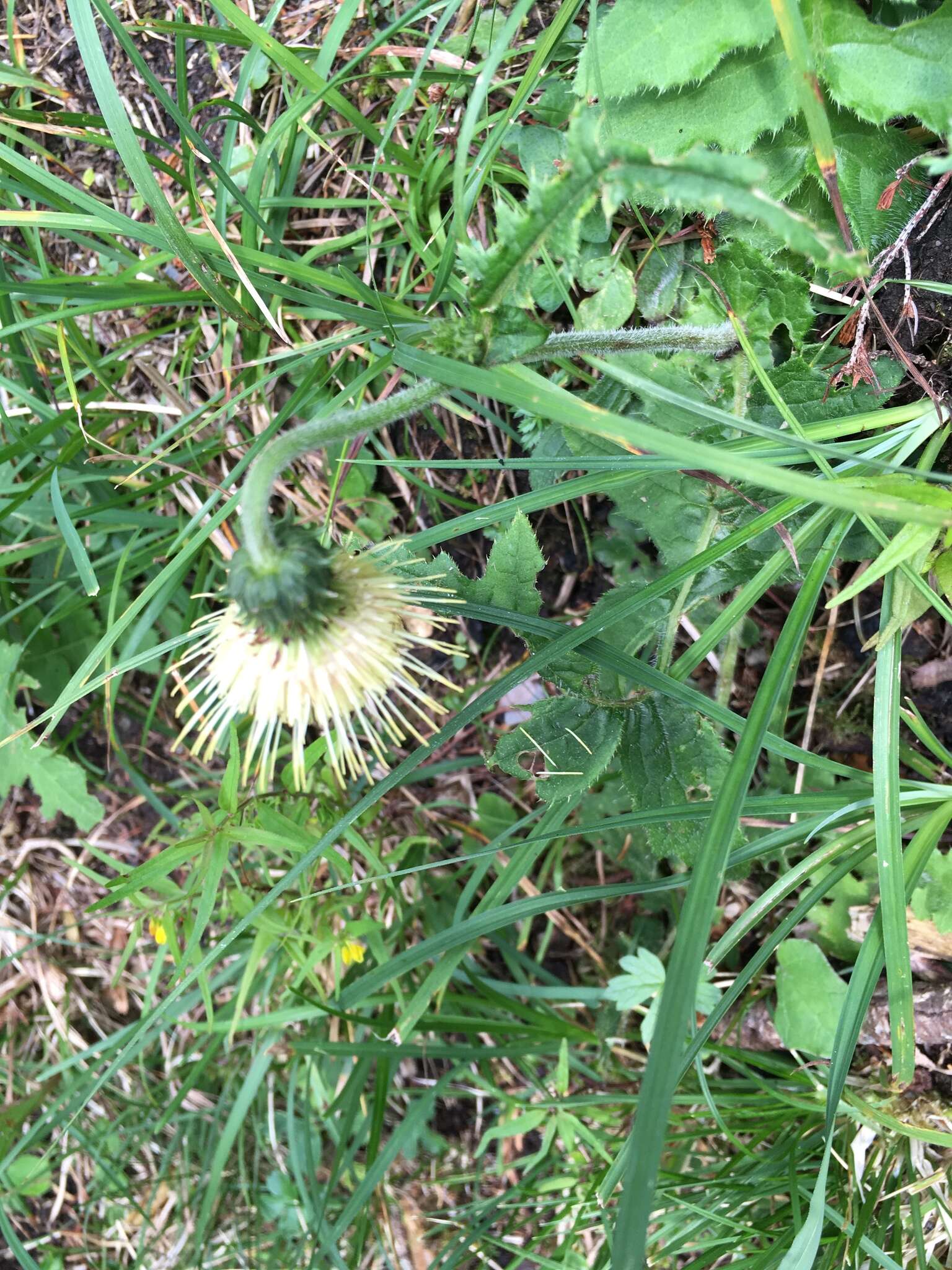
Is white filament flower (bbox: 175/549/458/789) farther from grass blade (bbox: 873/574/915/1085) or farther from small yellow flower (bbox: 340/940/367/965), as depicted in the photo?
small yellow flower (bbox: 340/940/367/965)

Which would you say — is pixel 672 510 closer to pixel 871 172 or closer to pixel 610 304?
pixel 610 304

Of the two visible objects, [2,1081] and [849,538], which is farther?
[2,1081]

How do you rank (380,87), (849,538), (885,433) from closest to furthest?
1. (885,433)
2. (849,538)
3. (380,87)

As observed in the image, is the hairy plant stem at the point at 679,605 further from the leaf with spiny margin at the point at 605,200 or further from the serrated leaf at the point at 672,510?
the leaf with spiny margin at the point at 605,200

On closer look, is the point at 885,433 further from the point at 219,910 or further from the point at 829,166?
the point at 219,910

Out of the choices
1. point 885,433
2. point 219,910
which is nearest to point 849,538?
point 885,433

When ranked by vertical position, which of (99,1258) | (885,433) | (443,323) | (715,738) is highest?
(443,323)

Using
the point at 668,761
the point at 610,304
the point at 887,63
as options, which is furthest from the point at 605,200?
the point at 668,761
